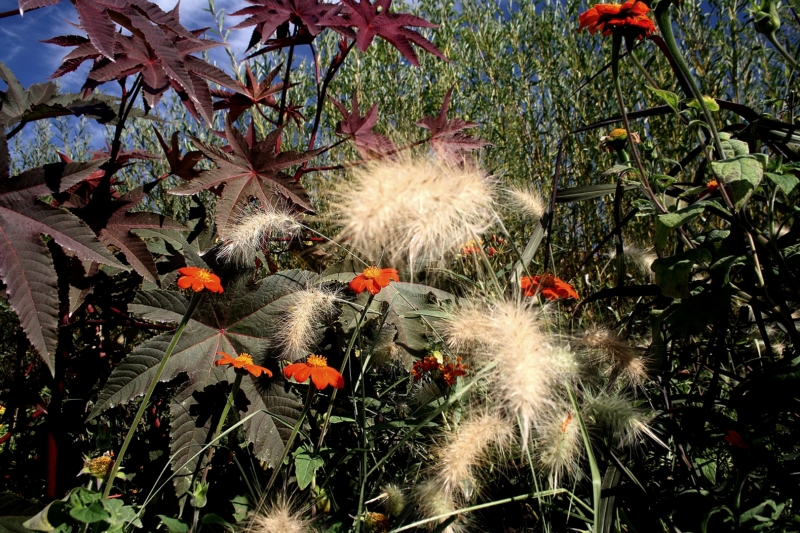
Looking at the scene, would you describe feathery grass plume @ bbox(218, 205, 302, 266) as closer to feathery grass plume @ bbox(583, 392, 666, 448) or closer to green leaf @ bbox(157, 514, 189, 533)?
green leaf @ bbox(157, 514, 189, 533)

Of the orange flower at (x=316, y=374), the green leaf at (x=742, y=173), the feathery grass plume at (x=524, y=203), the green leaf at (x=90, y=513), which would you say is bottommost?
the green leaf at (x=90, y=513)

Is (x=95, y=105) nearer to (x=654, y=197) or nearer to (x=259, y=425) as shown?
(x=259, y=425)

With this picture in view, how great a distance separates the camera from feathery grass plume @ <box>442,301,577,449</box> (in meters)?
0.73

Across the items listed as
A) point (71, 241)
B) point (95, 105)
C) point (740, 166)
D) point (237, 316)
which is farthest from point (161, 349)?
point (740, 166)

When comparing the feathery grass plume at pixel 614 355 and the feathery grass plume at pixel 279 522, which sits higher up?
the feathery grass plume at pixel 614 355

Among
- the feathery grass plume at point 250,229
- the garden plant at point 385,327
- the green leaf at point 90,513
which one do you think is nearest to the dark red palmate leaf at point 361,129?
the garden plant at point 385,327

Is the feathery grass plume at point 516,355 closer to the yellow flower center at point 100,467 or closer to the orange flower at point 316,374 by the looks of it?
the orange flower at point 316,374

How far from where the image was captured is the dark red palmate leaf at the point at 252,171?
1.26 meters

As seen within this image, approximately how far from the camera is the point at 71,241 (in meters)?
1.04

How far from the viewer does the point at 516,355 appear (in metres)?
0.77

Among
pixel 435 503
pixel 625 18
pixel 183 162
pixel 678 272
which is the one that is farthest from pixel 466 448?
pixel 183 162

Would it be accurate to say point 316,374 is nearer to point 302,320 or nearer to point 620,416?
point 302,320

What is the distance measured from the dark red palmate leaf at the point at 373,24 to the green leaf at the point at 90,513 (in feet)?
3.57

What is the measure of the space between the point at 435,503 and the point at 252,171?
0.86m
